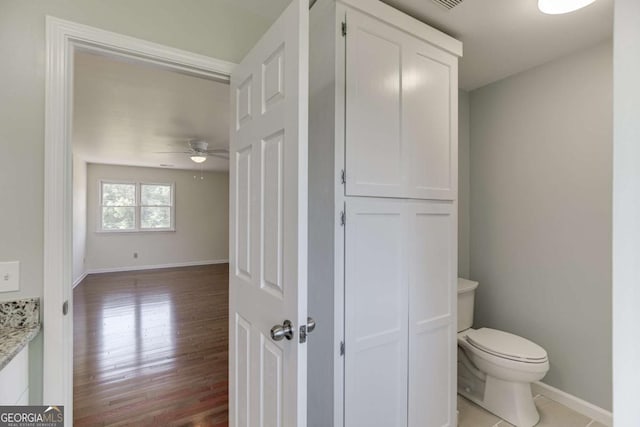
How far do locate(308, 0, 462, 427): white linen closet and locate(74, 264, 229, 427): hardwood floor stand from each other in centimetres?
113

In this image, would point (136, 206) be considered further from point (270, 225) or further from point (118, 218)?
Answer: point (270, 225)

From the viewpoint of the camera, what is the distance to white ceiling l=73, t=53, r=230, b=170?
2.20m

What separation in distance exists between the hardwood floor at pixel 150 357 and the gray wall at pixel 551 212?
2.31m

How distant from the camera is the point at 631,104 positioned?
1.82 ft

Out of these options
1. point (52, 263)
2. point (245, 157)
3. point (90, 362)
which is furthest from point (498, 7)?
point (90, 362)

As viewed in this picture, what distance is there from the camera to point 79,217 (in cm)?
543

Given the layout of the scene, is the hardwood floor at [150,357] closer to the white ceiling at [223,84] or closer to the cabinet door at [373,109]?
the cabinet door at [373,109]

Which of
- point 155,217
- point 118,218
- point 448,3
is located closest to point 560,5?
point 448,3

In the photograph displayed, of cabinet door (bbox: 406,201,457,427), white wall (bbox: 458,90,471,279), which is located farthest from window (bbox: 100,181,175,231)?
cabinet door (bbox: 406,201,457,427)

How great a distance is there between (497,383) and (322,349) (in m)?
1.38

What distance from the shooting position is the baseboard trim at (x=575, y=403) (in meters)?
1.86

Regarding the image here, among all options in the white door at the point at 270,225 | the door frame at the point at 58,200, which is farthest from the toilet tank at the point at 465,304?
the door frame at the point at 58,200

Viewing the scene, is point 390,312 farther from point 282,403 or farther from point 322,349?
point 282,403

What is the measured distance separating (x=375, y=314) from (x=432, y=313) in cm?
Answer: 43
